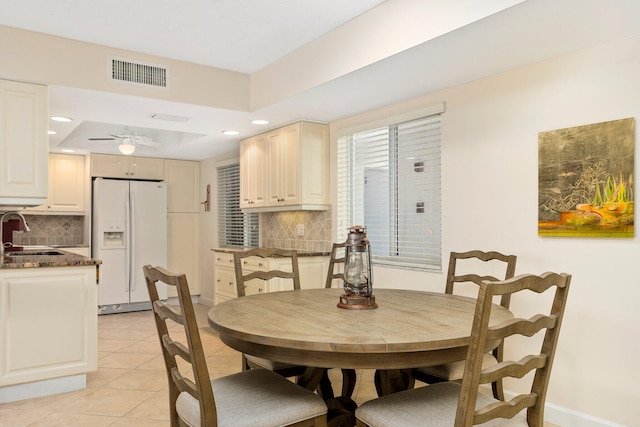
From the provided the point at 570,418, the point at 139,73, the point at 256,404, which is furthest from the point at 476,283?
the point at 139,73

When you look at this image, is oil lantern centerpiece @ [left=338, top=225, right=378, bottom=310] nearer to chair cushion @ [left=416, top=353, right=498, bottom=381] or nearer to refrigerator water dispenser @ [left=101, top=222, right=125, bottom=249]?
chair cushion @ [left=416, top=353, right=498, bottom=381]

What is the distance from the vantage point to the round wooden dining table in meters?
1.56

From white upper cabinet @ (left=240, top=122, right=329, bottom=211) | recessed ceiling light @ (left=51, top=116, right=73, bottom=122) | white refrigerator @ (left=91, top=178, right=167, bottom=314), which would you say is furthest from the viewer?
white refrigerator @ (left=91, top=178, right=167, bottom=314)

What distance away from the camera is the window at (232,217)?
608 cm

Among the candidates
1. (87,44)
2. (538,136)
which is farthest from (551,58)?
(87,44)

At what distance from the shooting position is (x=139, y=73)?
140 inches

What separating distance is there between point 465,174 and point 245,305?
1.91 metres

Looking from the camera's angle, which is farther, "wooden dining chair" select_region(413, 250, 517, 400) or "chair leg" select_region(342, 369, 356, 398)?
"chair leg" select_region(342, 369, 356, 398)

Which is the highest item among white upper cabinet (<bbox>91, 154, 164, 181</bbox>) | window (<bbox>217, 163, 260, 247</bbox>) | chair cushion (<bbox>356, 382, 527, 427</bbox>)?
white upper cabinet (<bbox>91, 154, 164, 181</bbox>)

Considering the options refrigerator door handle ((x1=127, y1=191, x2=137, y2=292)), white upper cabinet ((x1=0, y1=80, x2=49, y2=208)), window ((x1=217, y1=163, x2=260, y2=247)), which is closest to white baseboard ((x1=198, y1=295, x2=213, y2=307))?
window ((x1=217, y1=163, x2=260, y2=247))

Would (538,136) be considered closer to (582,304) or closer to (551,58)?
(551,58)

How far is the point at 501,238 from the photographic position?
3072 millimetres

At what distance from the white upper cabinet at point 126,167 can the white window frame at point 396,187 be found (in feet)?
11.1

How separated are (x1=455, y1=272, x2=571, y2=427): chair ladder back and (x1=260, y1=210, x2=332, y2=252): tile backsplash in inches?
122
